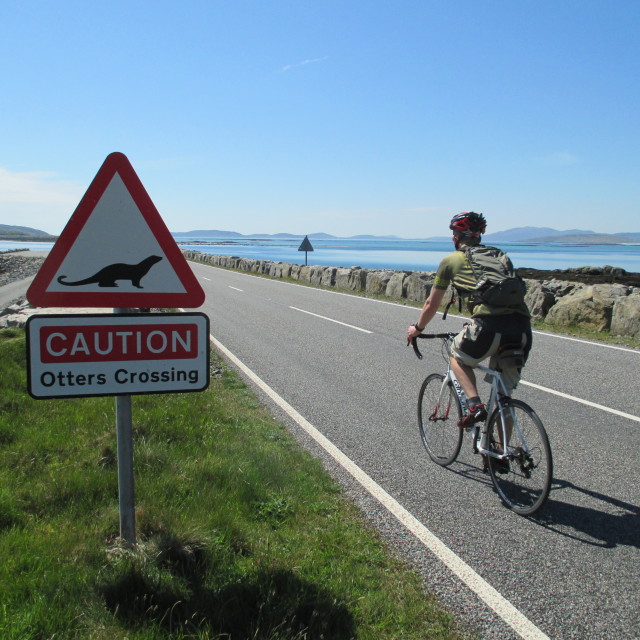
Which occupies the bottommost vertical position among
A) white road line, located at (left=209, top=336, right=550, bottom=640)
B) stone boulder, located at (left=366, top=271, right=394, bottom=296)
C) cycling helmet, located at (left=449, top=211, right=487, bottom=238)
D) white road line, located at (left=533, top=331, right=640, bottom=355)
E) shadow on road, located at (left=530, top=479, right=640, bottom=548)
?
white road line, located at (left=209, top=336, right=550, bottom=640)

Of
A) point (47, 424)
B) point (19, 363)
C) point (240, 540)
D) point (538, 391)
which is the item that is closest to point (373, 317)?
point (538, 391)

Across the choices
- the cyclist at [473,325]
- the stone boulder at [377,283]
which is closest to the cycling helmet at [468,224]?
the cyclist at [473,325]

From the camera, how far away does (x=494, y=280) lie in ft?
12.7

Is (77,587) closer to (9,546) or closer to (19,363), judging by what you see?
A: (9,546)

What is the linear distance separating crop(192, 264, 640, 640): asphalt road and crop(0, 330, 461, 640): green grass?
0.31m

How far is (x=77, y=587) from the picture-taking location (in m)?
2.63

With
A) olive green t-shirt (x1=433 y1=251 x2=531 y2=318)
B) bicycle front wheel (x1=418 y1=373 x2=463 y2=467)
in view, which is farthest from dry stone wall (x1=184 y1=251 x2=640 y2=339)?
olive green t-shirt (x1=433 y1=251 x2=531 y2=318)

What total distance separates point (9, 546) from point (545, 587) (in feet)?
9.14

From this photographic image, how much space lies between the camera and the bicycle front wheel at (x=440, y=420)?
471cm

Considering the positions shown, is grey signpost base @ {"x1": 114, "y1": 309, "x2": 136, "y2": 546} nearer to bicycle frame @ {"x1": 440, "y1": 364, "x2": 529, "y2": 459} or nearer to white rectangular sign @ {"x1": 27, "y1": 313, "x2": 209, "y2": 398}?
white rectangular sign @ {"x1": 27, "y1": 313, "x2": 209, "y2": 398}

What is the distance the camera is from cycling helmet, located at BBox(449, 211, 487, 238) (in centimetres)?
425

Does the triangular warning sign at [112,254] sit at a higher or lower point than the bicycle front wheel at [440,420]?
higher

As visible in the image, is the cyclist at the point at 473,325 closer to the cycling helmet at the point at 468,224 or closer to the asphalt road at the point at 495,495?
the cycling helmet at the point at 468,224

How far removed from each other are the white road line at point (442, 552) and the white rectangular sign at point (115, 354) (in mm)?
1724
